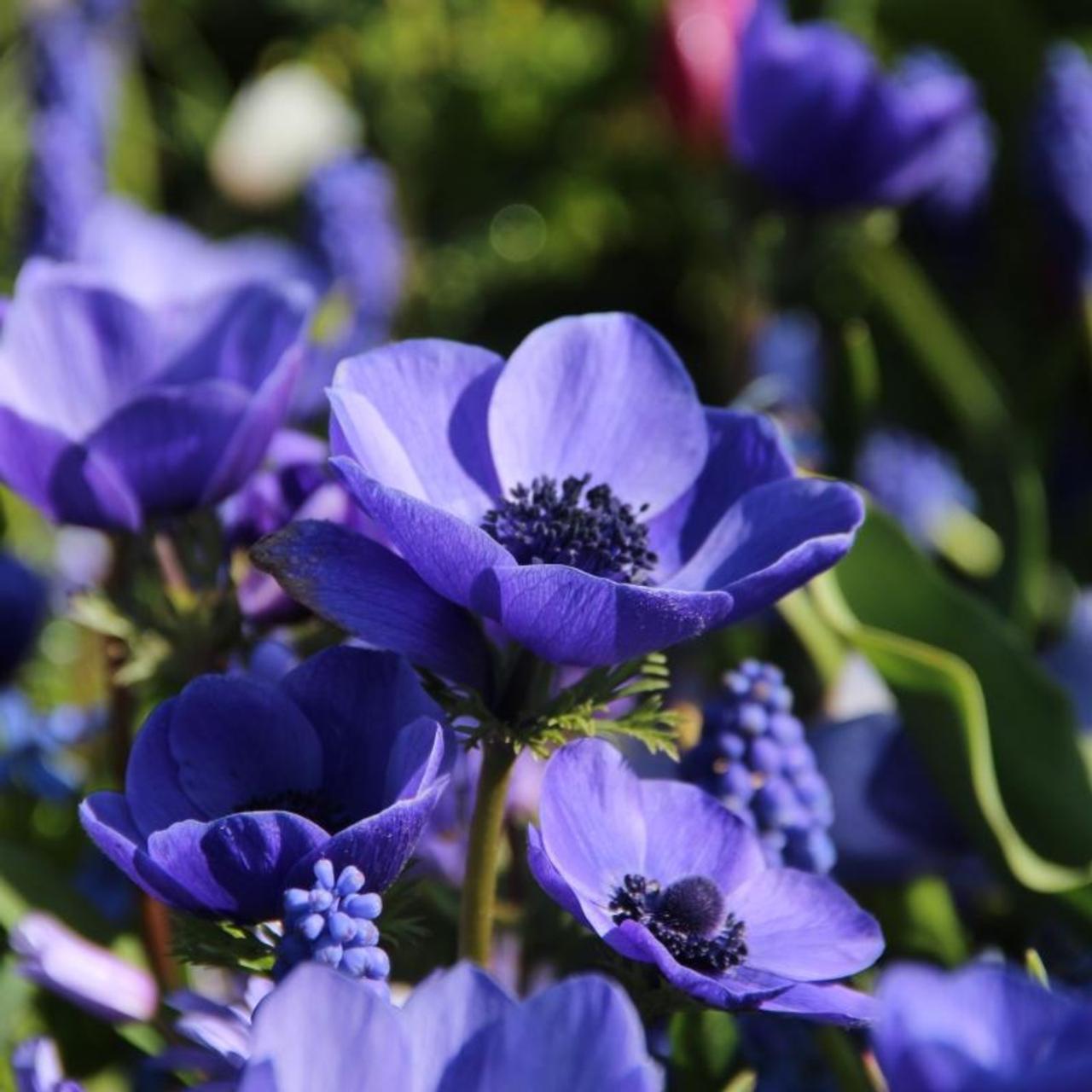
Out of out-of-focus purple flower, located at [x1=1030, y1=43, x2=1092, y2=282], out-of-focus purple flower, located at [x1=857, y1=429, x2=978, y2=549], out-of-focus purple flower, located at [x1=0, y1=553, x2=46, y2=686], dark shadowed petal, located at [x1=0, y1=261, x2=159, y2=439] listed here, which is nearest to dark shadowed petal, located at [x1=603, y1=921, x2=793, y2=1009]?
dark shadowed petal, located at [x1=0, y1=261, x2=159, y2=439]

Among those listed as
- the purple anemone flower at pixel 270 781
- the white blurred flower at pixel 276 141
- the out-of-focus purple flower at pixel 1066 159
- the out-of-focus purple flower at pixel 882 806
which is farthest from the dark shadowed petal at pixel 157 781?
the white blurred flower at pixel 276 141

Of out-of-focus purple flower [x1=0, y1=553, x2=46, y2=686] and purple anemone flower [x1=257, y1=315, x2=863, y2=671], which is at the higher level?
purple anemone flower [x1=257, y1=315, x2=863, y2=671]

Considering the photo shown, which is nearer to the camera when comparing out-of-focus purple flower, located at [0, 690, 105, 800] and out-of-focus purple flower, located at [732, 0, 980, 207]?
out-of-focus purple flower, located at [0, 690, 105, 800]

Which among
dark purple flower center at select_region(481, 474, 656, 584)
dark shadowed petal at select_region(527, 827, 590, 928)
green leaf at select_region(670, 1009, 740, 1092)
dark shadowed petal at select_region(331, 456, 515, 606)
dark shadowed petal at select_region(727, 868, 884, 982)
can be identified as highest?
dark shadowed petal at select_region(331, 456, 515, 606)

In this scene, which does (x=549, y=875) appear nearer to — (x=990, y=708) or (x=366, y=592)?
(x=366, y=592)

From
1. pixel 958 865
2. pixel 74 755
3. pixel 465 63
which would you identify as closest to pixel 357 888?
pixel 958 865

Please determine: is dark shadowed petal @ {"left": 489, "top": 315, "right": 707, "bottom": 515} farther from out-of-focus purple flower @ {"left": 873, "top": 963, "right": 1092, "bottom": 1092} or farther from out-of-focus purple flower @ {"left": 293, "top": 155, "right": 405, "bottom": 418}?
out-of-focus purple flower @ {"left": 293, "top": 155, "right": 405, "bottom": 418}
